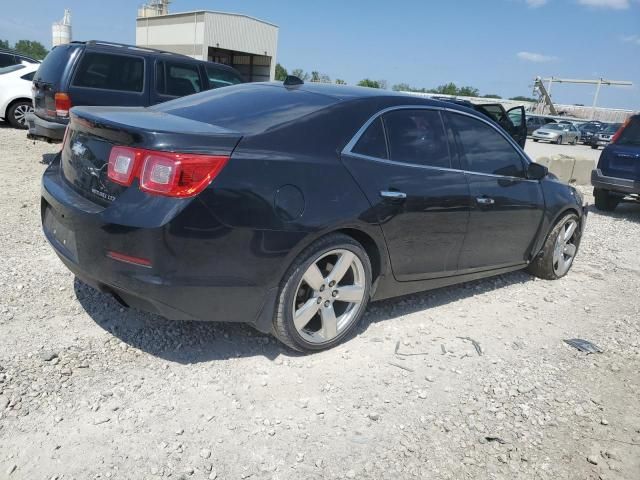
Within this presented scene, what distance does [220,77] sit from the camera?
917 centimetres

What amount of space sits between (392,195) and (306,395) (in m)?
1.33

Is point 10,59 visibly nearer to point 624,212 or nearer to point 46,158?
point 46,158

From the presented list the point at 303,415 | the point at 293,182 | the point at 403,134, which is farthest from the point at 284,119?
the point at 303,415

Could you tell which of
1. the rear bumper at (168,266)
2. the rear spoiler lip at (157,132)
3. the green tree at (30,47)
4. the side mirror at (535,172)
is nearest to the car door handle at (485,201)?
the side mirror at (535,172)

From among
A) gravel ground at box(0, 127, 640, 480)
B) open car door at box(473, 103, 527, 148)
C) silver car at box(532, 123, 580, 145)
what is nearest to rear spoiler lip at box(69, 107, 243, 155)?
gravel ground at box(0, 127, 640, 480)

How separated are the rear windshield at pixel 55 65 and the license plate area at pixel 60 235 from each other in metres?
4.91

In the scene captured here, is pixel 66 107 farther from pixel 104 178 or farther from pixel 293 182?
pixel 293 182

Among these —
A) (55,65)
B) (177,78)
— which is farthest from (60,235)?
(177,78)

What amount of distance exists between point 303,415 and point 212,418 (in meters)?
0.46

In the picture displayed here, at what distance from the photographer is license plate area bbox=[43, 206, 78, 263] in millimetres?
2902

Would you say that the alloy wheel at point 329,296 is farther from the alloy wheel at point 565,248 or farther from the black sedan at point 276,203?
the alloy wheel at point 565,248

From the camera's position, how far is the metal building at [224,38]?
34.0m

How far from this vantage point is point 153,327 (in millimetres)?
3439

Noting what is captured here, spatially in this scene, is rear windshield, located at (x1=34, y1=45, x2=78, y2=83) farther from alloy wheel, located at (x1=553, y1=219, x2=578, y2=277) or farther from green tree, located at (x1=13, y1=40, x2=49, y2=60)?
green tree, located at (x1=13, y1=40, x2=49, y2=60)
